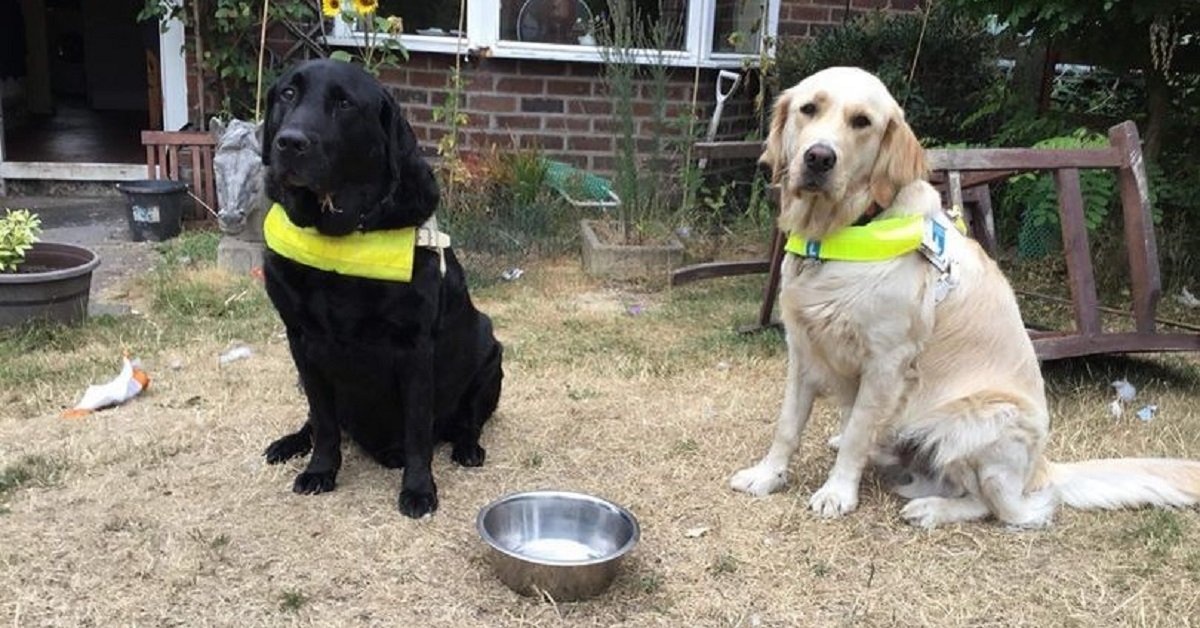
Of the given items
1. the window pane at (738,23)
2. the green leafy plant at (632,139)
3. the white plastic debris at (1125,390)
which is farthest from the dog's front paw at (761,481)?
the window pane at (738,23)

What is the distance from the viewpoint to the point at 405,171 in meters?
2.84

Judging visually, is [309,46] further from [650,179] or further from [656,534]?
[656,534]

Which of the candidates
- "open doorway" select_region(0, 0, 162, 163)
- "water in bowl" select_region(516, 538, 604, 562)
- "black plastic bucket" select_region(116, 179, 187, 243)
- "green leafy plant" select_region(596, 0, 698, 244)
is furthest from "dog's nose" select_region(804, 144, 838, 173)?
"open doorway" select_region(0, 0, 162, 163)

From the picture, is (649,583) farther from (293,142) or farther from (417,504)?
(293,142)

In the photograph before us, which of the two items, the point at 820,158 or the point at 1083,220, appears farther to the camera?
the point at 1083,220

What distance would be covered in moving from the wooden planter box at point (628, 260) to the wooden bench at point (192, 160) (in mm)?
2942

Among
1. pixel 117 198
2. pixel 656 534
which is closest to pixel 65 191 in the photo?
Result: pixel 117 198

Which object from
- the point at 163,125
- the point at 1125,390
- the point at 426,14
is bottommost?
the point at 1125,390

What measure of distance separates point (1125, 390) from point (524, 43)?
5089 millimetres

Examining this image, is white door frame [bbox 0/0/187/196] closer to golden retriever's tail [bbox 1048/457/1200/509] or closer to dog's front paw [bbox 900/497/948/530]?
dog's front paw [bbox 900/497/948/530]

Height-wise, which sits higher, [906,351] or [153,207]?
[906,351]

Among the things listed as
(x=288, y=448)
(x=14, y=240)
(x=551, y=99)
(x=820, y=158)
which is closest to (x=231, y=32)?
(x=551, y=99)

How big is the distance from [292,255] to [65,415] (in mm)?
1630

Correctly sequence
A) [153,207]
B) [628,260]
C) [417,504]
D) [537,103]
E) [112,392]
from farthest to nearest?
[537,103] < [153,207] < [628,260] < [112,392] < [417,504]
